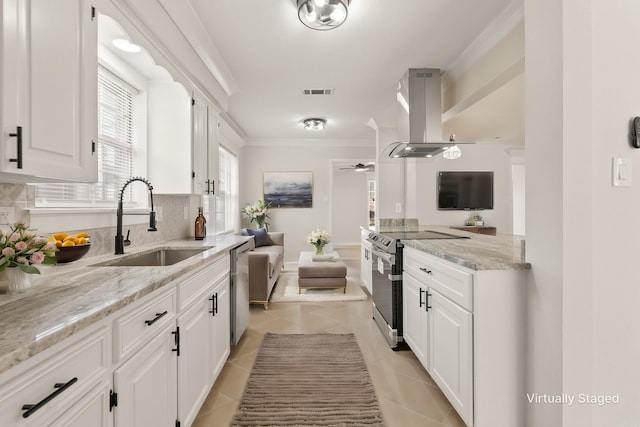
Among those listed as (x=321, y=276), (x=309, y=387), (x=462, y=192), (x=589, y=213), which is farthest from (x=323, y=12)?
(x=462, y=192)

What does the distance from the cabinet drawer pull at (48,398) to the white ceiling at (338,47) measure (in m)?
2.27

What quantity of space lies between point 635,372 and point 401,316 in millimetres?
1433

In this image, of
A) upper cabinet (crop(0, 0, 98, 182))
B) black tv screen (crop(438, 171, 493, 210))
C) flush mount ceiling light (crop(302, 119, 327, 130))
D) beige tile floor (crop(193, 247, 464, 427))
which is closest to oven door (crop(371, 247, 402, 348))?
beige tile floor (crop(193, 247, 464, 427))

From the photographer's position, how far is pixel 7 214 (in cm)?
123

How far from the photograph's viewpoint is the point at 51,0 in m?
1.09

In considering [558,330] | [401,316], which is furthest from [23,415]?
[401,316]

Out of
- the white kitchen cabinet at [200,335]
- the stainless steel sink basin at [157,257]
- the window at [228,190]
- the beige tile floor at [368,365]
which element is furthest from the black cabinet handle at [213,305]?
the window at [228,190]

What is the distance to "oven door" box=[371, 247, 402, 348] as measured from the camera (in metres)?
2.54

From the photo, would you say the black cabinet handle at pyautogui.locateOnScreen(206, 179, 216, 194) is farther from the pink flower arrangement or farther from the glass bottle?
the pink flower arrangement

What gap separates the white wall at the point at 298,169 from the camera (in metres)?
6.14

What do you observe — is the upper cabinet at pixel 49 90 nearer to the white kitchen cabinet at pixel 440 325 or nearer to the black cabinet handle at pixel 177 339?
the black cabinet handle at pixel 177 339

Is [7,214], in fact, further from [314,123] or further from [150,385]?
[314,123]

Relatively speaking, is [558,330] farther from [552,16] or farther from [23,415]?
[23,415]

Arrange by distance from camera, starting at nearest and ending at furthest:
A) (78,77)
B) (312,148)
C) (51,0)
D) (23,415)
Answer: (23,415) < (51,0) < (78,77) < (312,148)
